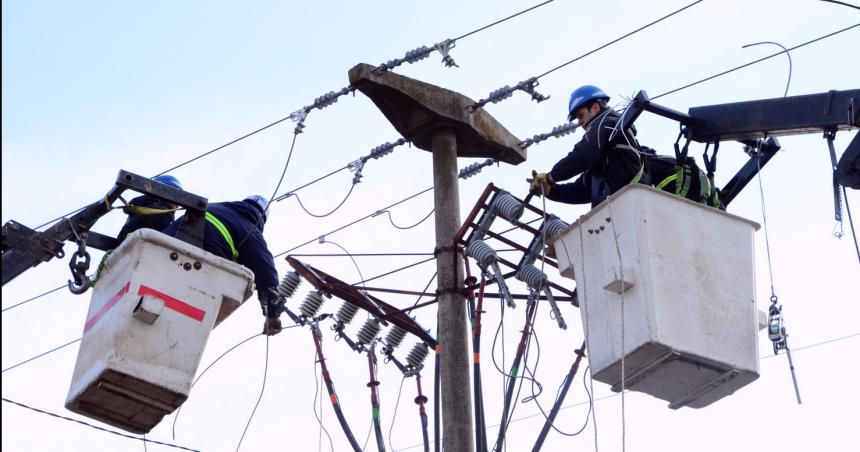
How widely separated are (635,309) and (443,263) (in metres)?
2.16

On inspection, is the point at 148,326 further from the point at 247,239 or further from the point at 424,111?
the point at 424,111

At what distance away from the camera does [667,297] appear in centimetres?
735

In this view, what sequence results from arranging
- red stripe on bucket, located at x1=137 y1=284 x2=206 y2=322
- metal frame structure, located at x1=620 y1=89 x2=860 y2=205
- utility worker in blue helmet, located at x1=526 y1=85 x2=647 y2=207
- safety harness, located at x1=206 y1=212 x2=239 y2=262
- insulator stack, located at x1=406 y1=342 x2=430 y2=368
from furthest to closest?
1. insulator stack, located at x1=406 y1=342 x2=430 y2=368
2. safety harness, located at x1=206 y1=212 x2=239 y2=262
3. utility worker in blue helmet, located at x1=526 y1=85 x2=647 y2=207
4. metal frame structure, located at x1=620 y1=89 x2=860 y2=205
5. red stripe on bucket, located at x1=137 y1=284 x2=206 y2=322

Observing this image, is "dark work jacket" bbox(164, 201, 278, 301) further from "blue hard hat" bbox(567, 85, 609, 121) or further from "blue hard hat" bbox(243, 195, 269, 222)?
"blue hard hat" bbox(567, 85, 609, 121)

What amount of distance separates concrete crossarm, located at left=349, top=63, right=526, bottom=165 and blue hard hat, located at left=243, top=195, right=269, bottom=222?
3.76 ft

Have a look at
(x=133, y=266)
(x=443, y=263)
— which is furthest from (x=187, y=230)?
(x=443, y=263)

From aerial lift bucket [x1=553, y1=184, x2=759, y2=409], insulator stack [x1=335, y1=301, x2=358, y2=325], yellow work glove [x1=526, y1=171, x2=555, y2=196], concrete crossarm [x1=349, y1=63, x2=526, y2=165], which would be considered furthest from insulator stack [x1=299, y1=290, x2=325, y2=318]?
aerial lift bucket [x1=553, y1=184, x2=759, y2=409]

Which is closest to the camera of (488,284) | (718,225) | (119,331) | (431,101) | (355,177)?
(119,331)

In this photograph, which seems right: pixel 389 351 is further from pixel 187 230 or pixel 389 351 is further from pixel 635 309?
pixel 635 309

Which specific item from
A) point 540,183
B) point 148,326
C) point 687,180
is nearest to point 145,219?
point 148,326

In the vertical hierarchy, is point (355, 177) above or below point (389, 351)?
Result: above

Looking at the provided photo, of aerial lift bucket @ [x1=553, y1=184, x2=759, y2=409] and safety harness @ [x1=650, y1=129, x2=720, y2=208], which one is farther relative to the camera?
safety harness @ [x1=650, y1=129, x2=720, y2=208]

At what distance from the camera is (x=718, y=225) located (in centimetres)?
786

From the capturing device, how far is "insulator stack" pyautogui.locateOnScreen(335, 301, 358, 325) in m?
9.97
